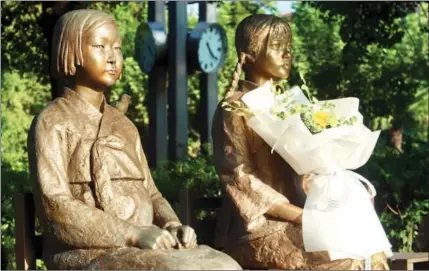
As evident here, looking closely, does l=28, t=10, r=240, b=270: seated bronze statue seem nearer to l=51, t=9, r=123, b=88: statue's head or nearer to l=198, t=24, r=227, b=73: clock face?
l=51, t=9, r=123, b=88: statue's head

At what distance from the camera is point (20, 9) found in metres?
15.4

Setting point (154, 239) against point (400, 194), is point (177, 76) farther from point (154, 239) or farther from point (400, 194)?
point (154, 239)

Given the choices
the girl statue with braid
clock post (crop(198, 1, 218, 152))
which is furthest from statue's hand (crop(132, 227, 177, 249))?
clock post (crop(198, 1, 218, 152))

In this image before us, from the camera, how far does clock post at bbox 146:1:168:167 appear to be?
1697 centimetres

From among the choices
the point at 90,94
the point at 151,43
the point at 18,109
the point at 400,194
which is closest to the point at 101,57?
the point at 90,94

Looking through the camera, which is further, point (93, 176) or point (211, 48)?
point (211, 48)

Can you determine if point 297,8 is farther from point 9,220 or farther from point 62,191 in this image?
point 62,191

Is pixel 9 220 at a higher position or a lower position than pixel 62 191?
lower

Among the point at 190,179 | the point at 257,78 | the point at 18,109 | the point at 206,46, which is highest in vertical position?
the point at 257,78

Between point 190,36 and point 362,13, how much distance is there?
12.0ft

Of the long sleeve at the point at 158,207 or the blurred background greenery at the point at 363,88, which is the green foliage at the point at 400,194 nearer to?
the blurred background greenery at the point at 363,88

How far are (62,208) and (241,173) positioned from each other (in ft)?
4.76

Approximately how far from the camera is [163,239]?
662 centimetres

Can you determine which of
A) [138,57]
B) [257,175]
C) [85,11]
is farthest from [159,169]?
[85,11]
